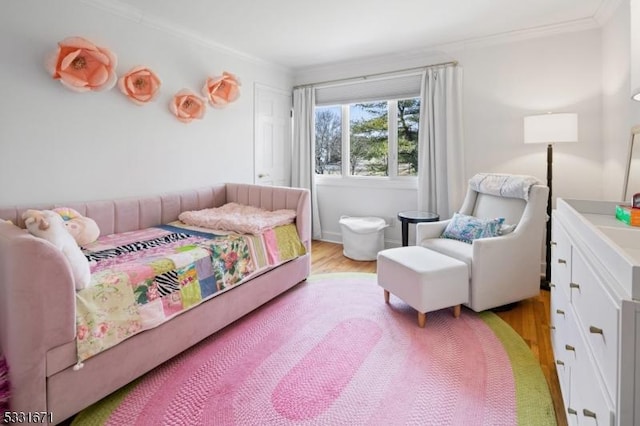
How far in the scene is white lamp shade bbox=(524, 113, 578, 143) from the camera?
286cm

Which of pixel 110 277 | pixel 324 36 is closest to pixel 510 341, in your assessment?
pixel 110 277

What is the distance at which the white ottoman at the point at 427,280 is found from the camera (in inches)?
92.4

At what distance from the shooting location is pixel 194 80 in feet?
11.6

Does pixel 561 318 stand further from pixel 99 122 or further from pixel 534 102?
pixel 99 122

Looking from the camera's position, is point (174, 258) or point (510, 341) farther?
point (510, 341)

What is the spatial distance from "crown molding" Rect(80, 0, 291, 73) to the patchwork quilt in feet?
5.75

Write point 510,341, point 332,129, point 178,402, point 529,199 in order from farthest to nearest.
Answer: point 332,129 → point 529,199 → point 510,341 → point 178,402

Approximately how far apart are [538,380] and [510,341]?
411mm

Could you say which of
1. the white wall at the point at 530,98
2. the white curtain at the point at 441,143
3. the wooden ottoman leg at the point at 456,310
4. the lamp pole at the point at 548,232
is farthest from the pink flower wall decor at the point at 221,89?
the lamp pole at the point at 548,232

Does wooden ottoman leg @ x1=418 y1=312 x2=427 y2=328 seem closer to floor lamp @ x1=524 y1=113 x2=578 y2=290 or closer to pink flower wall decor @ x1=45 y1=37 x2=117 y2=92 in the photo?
floor lamp @ x1=524 y1=113 x2=578 y2=290

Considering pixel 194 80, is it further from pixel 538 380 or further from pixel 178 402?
pixel 538 380

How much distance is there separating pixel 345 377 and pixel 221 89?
9.85ft

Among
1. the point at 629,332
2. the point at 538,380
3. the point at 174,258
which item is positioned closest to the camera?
the point at 629,332

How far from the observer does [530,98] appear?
3.39 meters
